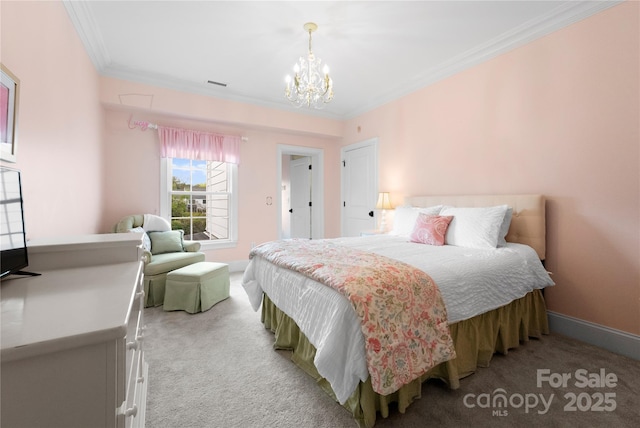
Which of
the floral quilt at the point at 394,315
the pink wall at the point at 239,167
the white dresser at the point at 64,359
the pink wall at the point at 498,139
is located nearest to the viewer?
the white dresser at the point at 64,359

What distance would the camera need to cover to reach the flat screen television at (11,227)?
A: 102 centimetres

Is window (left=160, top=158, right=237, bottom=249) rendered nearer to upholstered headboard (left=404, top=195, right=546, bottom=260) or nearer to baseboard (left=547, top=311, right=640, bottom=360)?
upholstered headboard (left=404, top=195, right=546, bottom=260)

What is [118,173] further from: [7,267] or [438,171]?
[438,171]

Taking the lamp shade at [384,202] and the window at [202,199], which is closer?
the lamp shade at [384,202]

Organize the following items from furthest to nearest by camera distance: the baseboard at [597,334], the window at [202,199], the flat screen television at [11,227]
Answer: the window at [202,199]
the baseboard at [597,334]
the flat screen television at [11,227]

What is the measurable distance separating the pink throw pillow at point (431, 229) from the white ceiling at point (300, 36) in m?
1.82

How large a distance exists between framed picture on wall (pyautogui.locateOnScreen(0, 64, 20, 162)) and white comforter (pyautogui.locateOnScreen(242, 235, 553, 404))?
163cm

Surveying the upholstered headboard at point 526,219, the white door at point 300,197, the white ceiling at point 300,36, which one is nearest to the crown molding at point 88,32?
the white ceiling at point 300,36

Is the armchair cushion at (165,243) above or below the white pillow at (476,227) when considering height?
below

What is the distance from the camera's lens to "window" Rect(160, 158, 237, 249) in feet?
13.6

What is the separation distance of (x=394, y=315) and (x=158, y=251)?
3.15 m

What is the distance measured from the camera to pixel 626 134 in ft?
6.97

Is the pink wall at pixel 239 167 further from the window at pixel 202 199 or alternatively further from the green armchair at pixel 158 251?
the green armchair at pixel 158 251

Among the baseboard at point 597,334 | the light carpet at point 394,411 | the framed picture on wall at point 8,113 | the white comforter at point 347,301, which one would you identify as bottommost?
the light carpet at point 394,411
